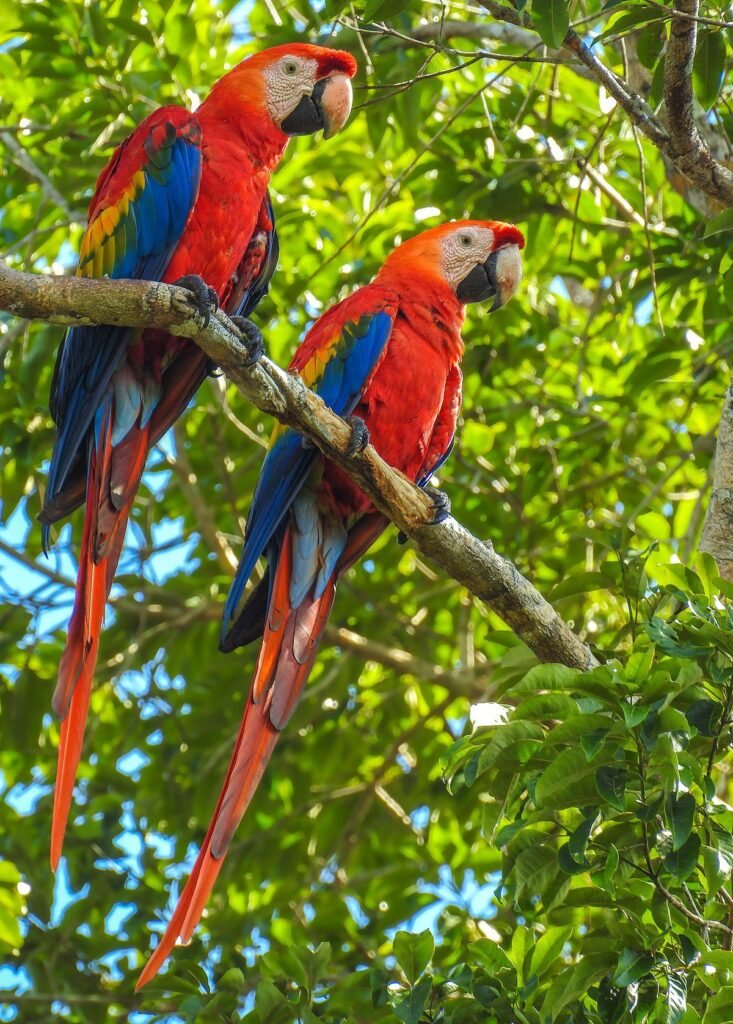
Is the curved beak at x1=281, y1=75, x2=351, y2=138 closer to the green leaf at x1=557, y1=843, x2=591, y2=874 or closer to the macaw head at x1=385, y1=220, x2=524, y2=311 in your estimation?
the macaw head at x1=385, y1=220, x2=524, y2=311

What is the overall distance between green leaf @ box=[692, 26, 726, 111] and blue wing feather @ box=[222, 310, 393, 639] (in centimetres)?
79

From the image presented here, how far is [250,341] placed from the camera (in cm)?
209

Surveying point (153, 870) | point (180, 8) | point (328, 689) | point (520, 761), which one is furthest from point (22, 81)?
point (520, 761)

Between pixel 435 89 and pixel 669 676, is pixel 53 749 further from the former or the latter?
pixel 669 676

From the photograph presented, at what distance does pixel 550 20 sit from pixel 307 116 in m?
0.85

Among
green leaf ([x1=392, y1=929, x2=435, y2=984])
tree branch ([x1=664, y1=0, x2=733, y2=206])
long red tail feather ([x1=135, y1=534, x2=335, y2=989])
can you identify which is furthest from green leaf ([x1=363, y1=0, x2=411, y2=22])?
green leaf ([x1=392, y1=929, x2=435, y2=984])

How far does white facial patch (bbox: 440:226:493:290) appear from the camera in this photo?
2867 mm

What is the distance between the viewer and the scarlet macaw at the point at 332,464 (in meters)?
2.52

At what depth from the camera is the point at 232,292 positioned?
8.87ft

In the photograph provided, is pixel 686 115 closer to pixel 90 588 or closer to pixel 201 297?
pixel 201 297

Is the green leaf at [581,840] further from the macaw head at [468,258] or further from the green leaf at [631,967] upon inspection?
the macaw head at [468,258]

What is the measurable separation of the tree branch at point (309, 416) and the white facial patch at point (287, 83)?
2.68 ft

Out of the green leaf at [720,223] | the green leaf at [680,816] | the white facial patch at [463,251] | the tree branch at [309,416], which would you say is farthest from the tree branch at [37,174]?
the green leaf at [680,816]

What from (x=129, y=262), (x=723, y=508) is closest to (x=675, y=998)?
(x=723, y=508)
